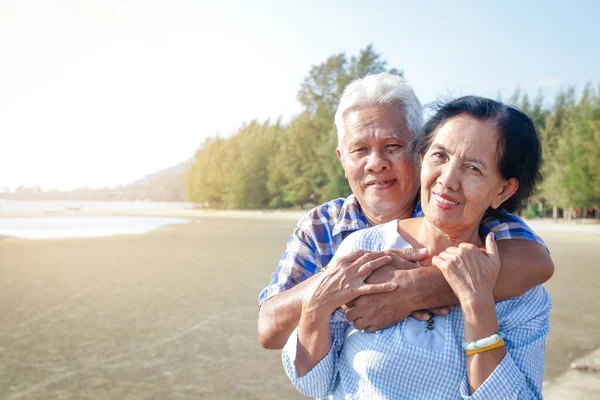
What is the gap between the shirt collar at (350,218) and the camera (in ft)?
7.78

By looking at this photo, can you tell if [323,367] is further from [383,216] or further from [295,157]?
[295,157]

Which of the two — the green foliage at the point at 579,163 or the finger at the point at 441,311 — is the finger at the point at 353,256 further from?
the green foliage at the point at 579,163

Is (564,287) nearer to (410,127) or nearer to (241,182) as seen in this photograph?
(410,127)

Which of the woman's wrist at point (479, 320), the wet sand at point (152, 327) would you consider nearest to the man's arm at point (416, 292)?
the woman's wrist at point (479, 320)

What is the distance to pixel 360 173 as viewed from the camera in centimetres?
248

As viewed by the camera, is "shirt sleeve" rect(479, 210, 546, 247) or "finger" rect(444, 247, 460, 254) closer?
"finger" rect(444, 247, 460, 254)

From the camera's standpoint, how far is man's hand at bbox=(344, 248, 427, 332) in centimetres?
170

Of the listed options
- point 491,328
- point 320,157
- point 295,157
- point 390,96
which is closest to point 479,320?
point 491,328

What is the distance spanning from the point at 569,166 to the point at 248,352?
929 inches

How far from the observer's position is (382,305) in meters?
1.70

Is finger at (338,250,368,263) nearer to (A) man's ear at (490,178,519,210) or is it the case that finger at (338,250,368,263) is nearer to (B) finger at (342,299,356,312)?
(B) finger at (342,299,356,312)

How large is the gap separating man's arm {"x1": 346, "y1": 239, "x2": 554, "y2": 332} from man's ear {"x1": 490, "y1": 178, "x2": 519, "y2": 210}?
0.19 m

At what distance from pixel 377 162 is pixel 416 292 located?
2.78 feet

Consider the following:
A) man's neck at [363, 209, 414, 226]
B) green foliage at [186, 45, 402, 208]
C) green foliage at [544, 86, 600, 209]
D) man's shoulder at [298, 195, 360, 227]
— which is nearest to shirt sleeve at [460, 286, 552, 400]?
man's neck at [363, 209, 414, 226]
